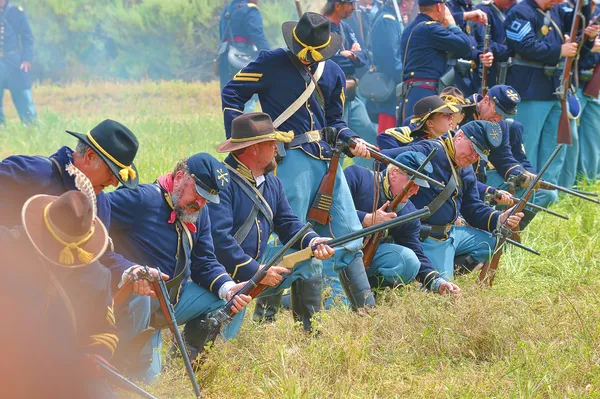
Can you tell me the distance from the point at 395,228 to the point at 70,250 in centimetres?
384

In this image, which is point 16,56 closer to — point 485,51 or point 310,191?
point 485,51

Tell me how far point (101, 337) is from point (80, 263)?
A: 81 centimetres

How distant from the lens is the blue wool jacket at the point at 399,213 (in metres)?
6.94

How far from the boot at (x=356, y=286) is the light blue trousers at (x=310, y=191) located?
59mm

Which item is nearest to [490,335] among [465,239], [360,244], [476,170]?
[360,244]

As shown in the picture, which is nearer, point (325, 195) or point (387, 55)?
point (325, 195)

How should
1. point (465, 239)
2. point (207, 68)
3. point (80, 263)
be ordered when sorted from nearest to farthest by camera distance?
1. point (80, 263)
2. point (465, 239)
3. point (207, 68)

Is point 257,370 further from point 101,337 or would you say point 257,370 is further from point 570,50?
point 570,50

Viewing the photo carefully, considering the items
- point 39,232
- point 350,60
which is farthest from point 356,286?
point 350,60

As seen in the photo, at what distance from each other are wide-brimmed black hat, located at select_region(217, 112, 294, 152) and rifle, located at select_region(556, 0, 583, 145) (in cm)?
439

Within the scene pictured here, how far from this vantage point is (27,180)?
15.6ft

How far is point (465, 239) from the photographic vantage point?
7844 mm

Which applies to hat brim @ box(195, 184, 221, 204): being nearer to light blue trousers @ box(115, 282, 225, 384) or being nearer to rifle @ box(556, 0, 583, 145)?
light blue trousers @ box(115, 282, 225, 384)

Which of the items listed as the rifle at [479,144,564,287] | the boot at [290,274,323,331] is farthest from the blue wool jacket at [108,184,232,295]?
the rifle at [479,144,564,287]
